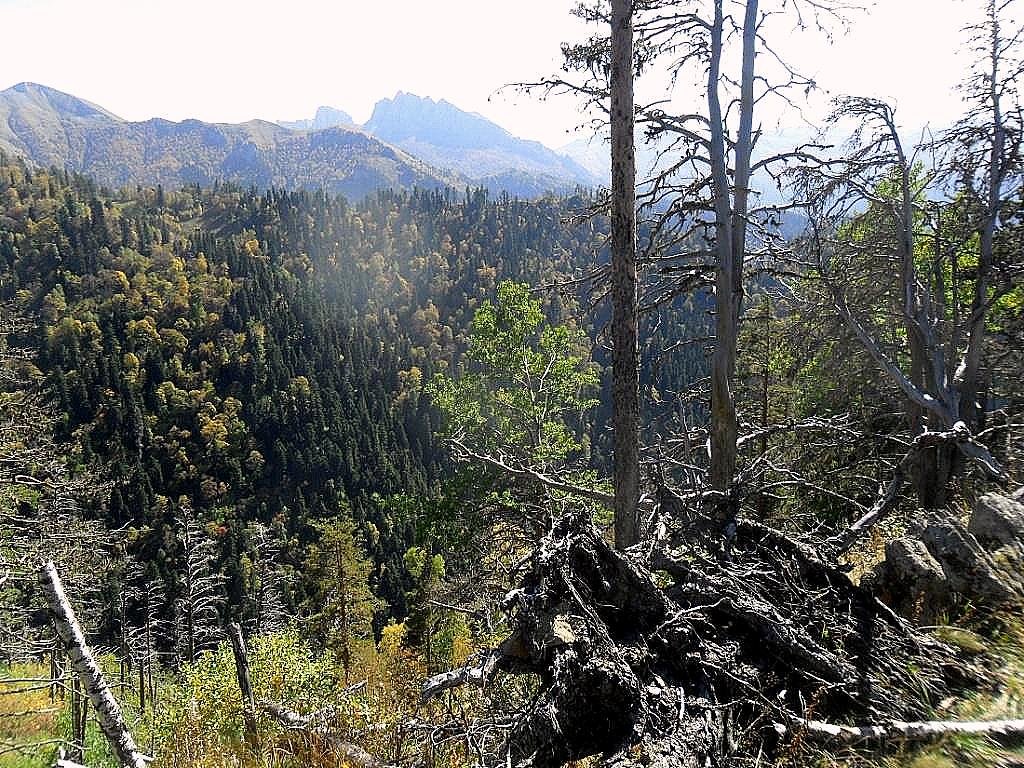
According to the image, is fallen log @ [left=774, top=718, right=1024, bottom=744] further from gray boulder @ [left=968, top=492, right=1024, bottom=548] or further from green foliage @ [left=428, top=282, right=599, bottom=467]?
Answer: green foliage @ [left=428, top=282, right=599, bottom=467]

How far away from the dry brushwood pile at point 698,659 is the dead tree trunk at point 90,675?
6.11 m

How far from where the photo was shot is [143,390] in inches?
4444

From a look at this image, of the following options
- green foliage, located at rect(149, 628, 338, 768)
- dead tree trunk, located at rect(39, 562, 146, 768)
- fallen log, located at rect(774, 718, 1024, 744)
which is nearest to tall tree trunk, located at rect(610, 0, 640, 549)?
fallen log, located at rect(774, 718, 1024, 744)

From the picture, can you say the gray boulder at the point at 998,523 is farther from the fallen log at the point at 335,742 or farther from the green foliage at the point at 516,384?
the green foliage at the point at 516,384

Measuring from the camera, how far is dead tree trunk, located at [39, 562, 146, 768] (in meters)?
6.95

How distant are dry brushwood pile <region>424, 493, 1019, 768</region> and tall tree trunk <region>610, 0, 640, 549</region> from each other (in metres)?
2.86

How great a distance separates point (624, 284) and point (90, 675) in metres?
7.99

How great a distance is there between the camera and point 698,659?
10.4 feet

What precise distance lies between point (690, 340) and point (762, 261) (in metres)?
1.71

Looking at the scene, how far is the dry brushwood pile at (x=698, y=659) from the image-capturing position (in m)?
2.88

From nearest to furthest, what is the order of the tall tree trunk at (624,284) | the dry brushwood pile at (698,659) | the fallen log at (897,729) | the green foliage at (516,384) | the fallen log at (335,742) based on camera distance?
the fallen log at (897,729)
the dry brushwood pile at (698,659)
the fallen log at (335,742)
the tall tree trunk at (624,284)
the green foliage at (516,384)


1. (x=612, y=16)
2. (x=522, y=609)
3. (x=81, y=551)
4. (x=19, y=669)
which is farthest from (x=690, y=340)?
(x=19, y=669)

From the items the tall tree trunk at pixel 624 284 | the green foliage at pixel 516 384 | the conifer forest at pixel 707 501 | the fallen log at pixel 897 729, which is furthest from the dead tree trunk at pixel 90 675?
the fallen log at pixel 897 729

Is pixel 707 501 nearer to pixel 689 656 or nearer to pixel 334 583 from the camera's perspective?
pixel 689 656
